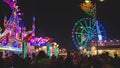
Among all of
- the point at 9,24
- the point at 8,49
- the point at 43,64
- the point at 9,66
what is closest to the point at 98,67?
the point at 43,64

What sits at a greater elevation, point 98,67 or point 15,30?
point 15,30

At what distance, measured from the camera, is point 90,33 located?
2136 inches

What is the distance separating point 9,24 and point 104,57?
4451cm

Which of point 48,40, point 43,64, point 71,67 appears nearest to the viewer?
point 43,64

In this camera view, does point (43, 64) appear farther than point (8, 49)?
No

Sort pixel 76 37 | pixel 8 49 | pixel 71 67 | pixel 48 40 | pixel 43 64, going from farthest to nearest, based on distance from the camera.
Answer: pixel 76 37 → pixel 48 40 → pixel 8 49 → pixel 71 67 → pixel 43 64

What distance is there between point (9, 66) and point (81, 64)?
2937 millimetres

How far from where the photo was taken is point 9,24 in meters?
56.9

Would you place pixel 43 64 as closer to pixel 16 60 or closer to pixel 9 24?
pixel 16 60

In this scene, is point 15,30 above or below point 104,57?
above

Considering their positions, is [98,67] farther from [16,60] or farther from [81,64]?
[16,60]

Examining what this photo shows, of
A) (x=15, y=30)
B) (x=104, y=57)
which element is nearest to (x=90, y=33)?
(x=15, y=30)

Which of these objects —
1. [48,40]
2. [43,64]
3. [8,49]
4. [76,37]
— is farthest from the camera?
[76,37]

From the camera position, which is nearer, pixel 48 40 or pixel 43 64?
pixel 43 64
